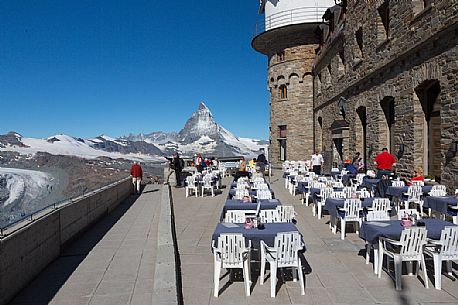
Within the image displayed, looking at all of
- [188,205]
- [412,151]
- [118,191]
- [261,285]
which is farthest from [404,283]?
[118,191]

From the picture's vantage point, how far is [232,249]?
480 centimetres

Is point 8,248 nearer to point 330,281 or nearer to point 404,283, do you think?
point 330,281

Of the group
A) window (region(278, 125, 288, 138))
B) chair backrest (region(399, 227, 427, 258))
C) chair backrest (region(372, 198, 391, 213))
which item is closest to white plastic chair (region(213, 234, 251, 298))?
chair backrest (region(399, 227, 427, 258))

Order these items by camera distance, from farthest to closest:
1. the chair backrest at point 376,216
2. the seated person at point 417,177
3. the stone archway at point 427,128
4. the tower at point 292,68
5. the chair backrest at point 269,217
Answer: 1. the tower at point 292,68
2. the stone archway at point 427,128
3. the seated person at point 417,177
4. the chair backrest at point 269,217
5. the chair backrest at point 376,216

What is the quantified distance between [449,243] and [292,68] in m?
23.4

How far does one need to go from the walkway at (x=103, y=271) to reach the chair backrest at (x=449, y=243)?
3652 millimetres

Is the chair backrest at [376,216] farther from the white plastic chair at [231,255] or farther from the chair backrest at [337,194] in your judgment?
the chair backrest at [337,194]

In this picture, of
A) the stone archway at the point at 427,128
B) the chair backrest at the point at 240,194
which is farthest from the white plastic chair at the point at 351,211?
the stone archway at the point at 427,128

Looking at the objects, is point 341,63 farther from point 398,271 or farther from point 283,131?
point 398,271

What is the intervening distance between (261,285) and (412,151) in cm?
851

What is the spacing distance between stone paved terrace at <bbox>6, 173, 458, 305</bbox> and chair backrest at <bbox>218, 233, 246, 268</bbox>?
1.21ft

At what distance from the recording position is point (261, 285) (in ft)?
16.4

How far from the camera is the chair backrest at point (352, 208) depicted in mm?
7402

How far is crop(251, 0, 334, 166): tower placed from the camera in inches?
1043
